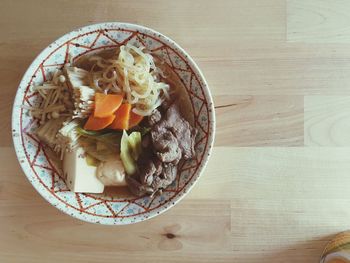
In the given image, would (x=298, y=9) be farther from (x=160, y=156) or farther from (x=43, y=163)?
(x=43, y=163)

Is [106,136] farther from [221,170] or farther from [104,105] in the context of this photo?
[221,170]

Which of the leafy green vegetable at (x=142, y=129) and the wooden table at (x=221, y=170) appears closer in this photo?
the leafy green vegetable at (x=142, y=129)

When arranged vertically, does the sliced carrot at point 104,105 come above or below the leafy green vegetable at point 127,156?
above

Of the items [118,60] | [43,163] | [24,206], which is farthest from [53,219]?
[118,60]

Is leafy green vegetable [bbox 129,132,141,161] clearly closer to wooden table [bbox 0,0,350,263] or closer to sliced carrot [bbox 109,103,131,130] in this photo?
sliced carrot [bbox 109,103,131,130]

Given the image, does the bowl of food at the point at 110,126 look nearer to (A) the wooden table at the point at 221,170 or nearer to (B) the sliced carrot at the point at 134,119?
(B) the sliced carrot at the point at 134,119

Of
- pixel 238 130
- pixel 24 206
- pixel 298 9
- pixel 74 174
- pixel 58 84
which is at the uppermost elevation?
pixel 298 9

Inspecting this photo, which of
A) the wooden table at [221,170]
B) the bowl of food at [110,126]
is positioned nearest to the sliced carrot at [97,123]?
the bowl of food at [110,126]
